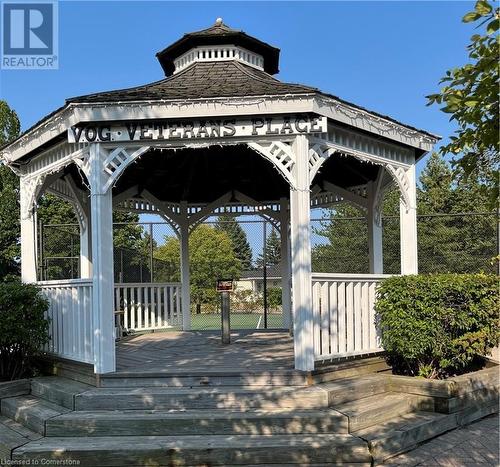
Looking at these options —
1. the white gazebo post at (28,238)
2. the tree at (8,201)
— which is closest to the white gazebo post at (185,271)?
the white gazebo post at (28,238)

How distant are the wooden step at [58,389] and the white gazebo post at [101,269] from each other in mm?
342

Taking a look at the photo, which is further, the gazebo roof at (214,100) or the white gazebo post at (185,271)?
the white gazebo post at (185,271)

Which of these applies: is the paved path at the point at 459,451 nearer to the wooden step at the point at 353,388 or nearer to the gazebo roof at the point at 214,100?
the wooden step at the point at 353,388

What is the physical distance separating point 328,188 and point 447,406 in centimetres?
513

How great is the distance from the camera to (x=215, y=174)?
9680 mm

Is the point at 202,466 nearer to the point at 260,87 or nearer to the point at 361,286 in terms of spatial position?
the point at 361,286

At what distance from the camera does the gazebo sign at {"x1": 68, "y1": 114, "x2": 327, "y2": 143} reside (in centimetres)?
577

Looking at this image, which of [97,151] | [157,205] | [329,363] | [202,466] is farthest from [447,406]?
[157,205]

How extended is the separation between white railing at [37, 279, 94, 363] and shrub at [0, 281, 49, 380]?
140 mm

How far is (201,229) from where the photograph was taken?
46125mm

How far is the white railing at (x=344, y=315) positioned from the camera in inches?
226

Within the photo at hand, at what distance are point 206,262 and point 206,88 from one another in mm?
26265

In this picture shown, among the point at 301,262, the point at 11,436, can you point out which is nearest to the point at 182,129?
the point at 301,262

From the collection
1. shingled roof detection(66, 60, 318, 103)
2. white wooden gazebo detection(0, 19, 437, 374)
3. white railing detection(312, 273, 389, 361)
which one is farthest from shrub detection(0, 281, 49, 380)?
white railing detection(312, 273, 389, 361)
